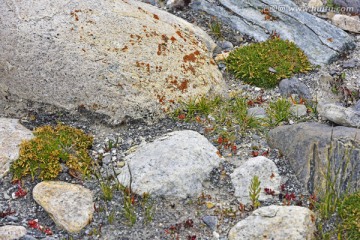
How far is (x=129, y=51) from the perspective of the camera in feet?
30.9

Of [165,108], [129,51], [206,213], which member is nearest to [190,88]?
[165,108]

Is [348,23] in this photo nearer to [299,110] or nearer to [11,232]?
[299,110]

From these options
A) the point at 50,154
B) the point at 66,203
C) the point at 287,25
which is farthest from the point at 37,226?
the point at 287,25

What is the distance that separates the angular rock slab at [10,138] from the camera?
8.00 meters

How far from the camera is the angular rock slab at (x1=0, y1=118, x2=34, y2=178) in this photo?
26.2 ft

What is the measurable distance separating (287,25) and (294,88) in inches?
97.6

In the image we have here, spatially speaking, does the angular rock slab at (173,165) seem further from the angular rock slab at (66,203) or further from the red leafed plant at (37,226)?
the red leafed plant at (37,226)

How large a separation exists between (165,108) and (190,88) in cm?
68

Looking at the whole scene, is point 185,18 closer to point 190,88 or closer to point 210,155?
point 190,88

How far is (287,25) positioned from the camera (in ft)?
39.1

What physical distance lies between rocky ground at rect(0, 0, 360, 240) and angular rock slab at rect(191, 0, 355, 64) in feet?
5.34

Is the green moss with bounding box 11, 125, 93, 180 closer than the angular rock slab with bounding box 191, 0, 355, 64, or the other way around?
the green moss with bounding box 11, 125, 93, 180

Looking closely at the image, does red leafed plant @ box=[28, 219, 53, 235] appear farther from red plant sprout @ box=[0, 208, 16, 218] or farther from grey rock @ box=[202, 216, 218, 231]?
grey rock @ box=[202, 216, 218, 231]

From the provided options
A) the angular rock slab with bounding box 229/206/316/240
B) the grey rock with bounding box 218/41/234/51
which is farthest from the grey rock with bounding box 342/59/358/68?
the angular rock slab with bounding box 229/206/316/240
